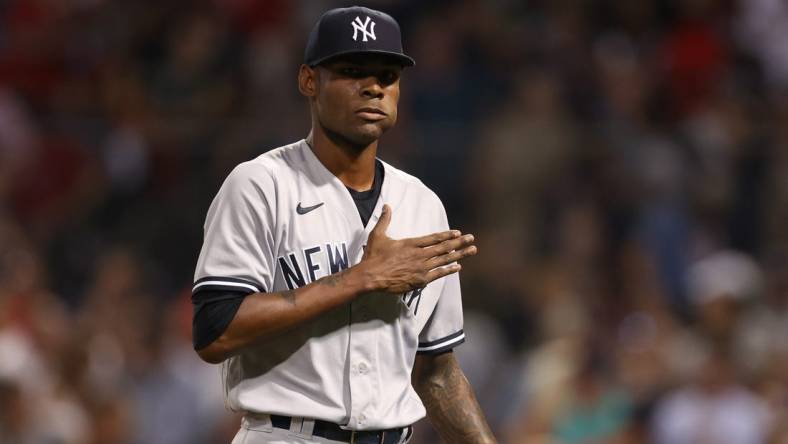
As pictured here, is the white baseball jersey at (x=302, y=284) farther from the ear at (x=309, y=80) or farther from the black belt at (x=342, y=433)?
the ear at (x=309, y=80)

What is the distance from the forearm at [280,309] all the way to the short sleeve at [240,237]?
0.08 metres

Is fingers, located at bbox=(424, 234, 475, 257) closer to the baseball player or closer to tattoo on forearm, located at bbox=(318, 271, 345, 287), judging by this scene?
the baseball player

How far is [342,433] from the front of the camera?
11.5ft

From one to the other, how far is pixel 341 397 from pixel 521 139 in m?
5.78

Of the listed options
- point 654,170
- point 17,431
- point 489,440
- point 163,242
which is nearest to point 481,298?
point 654,170

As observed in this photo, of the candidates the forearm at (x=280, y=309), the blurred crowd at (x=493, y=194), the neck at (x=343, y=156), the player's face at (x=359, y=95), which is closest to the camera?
the forearm at (x=280, y=309)

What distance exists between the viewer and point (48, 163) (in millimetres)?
9484

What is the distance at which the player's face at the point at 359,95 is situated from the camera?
3.53 metres

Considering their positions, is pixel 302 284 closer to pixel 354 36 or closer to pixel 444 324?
pixel 444 324

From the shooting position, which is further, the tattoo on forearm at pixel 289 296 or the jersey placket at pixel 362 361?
the jersey placket at pixel 362 361

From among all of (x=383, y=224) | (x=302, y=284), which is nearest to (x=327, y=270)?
(x=302, y=284)

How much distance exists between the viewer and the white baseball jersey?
11.2ft

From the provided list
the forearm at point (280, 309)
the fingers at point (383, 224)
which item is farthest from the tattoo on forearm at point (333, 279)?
the fingers at point (383, 224)

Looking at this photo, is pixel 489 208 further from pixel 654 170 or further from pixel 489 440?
pixel 489 440
